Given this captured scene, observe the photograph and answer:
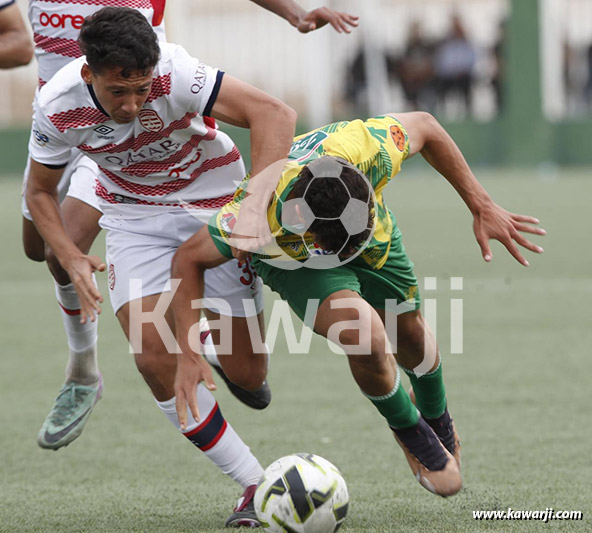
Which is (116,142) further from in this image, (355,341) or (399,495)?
(399,495)

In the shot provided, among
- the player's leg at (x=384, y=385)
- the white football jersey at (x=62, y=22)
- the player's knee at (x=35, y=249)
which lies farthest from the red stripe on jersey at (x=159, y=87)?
the player's knee at (x=35, y=249)

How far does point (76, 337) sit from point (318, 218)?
2037 mm

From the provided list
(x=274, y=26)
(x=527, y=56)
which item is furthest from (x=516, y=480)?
(x=274, y=26)

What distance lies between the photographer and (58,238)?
4660 mm

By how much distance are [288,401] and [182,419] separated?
7.82 feet

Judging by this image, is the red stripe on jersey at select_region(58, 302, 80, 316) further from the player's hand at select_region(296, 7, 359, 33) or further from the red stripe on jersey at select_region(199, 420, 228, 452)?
the player's hand at select_region(296, 7, 359, 33)

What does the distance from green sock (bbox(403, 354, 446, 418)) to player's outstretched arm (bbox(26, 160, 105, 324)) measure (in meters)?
1.46

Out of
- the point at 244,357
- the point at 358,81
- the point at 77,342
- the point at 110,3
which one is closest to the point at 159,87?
the point at 110,3

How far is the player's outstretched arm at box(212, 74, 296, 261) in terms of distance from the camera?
14.3ft

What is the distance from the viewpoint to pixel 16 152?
20.9 m

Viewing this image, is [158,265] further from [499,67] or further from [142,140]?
[499,67]

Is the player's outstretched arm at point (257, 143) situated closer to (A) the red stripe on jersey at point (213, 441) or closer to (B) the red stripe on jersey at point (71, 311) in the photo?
(A) the red stripe on jersey at point (213, 441)

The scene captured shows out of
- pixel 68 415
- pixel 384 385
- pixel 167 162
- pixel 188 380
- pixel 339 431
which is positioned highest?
pixel 167 162

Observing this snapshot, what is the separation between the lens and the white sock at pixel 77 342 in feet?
19.1
